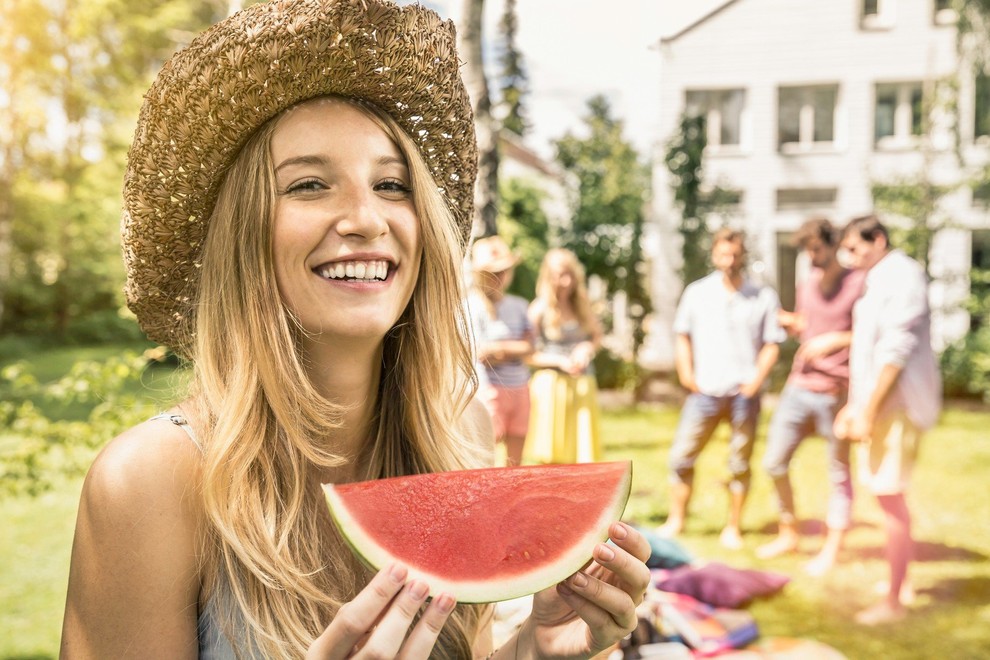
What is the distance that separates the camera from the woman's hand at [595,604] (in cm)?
124

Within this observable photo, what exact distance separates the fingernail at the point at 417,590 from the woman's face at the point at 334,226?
53 centimetres

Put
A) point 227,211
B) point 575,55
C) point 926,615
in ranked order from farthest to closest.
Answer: point 575,55
point 926,615
point 227,211

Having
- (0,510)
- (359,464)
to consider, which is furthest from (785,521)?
(0,510)

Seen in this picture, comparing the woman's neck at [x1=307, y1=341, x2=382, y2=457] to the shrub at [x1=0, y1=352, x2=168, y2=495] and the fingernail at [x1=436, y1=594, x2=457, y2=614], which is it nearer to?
the fingernail at [x1=436, y1=594, x2=457, y2=614]

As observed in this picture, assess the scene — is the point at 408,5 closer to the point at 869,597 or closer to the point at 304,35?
the point at 304,35

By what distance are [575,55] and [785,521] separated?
3668 millimetres

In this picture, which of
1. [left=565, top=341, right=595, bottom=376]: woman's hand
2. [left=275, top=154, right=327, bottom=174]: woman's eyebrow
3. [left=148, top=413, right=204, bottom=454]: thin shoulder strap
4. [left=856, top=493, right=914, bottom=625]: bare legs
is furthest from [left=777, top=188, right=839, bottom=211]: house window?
[left=148, top=413, right=204, bottom=454]: thin shoulder strap

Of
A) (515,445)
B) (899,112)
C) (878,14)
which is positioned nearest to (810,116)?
(899,112)

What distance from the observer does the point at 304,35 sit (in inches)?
56.9

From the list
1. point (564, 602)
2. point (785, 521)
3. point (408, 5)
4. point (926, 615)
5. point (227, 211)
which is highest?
point (408, 5)

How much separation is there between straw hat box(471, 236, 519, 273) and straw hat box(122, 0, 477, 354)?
3790mm

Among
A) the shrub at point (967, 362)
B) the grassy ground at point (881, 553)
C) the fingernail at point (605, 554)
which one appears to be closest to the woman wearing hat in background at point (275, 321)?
the fingernail at point (605, 554)

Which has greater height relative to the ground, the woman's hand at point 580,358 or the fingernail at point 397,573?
the fingernail at point 397,573

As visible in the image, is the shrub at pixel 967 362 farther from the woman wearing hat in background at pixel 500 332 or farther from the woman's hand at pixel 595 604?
the woman's hand at pixel 595 604
